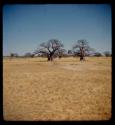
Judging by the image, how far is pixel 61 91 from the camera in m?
3.25

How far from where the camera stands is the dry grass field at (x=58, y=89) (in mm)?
2660

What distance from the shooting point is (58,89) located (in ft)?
10.8

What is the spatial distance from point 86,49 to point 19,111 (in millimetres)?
1156

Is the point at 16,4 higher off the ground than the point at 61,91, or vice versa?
the point at 16,4

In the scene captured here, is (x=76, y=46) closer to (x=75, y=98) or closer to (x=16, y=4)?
(x=75, y=98)

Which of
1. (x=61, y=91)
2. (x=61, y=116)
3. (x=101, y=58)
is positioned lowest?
(x=61, y=116)

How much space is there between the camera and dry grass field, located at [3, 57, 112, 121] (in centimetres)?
266

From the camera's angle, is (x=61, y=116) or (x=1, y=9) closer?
(x=1, y=9)

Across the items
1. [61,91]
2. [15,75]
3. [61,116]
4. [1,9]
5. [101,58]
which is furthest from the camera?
[15,75]

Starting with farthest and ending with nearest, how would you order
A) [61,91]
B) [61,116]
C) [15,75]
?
[15,75] → [61,91] → [61,116]
